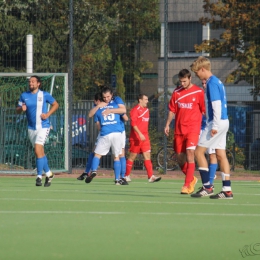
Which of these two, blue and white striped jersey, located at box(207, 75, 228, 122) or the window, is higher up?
the window

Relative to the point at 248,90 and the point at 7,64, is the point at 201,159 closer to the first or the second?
the point at 248,90

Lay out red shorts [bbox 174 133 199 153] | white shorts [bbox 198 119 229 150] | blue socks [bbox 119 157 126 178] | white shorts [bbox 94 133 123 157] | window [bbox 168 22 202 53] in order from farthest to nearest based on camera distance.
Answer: window [bbox 168 22 202 53] → blue socks [bbox 119 157 126 178] → white shorts [bbox 94 133 123 157] → red shorts [bbox 174 133 199 153] → white shorts [bbox 198 119 229 150]

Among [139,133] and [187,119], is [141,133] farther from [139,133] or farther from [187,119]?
[187,119]

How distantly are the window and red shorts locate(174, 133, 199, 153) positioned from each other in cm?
921

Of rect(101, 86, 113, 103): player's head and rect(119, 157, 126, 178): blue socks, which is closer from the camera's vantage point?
rect(101, 86, 113, 103): player's head

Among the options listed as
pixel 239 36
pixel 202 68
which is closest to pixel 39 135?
pixel 202 68

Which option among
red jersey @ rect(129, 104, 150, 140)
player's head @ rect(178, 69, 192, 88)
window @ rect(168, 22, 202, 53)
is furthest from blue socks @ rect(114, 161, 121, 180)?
window @ rect(168, 22, 202, 53)

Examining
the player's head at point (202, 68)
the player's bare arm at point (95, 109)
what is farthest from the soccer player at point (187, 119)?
the player's bare arm at point (95, 109)

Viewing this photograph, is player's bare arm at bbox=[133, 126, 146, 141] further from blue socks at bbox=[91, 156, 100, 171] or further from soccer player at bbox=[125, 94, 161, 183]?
blue socks at bbox=[91, 156, 100, 171]

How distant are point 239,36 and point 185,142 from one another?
10.7 meters

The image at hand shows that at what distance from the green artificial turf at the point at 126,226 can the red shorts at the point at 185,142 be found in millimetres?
695

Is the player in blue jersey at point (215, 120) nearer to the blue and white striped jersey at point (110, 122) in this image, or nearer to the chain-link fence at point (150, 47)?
the blue and white striped jersey at point (110, 122)

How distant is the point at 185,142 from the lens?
13.2 meters

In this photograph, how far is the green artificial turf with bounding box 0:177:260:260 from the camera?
7010 mm
